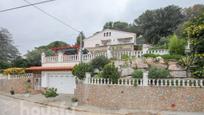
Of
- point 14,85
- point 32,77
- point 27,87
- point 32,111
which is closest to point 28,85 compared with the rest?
point 27,87

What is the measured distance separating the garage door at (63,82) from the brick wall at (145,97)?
493 cm

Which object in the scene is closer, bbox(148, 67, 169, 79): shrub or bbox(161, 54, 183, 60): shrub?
bbox(148, 67, 169, 79): shrub

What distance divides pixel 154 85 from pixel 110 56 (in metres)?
5.93

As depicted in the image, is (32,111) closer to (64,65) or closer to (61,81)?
(61,81)

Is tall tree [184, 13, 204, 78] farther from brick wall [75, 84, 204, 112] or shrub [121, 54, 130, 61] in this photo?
shrub [121, 54, 130, 61]

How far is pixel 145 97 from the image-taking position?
13.2 meters

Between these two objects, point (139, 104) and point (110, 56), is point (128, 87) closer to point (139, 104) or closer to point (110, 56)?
point (139, 104)

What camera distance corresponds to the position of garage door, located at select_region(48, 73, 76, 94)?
20.3 metres

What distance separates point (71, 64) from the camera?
20.6m

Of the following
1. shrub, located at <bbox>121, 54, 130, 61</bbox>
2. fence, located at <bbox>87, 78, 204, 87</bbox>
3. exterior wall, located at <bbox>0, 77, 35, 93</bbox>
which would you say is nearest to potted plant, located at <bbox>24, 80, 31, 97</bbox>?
exterior wall, located at <bbox>0, 77, 35, 93</bbox>

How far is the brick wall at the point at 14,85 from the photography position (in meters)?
21.8

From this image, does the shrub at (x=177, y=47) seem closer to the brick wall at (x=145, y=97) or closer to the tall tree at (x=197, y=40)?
the tall tree at (x=197, y=40)

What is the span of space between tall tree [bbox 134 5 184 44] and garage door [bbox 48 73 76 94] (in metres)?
17.5

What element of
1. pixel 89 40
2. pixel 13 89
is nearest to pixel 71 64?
pixel 13 89
